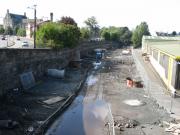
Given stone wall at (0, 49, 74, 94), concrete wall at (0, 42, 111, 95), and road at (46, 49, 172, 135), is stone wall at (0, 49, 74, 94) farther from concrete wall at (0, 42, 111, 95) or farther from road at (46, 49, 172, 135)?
road at (46, 49, 172, 135)

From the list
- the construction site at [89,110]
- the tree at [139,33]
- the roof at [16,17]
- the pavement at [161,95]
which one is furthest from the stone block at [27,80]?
the roof at [16,17]

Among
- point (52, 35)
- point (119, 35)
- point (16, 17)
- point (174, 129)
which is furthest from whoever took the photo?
point (119, 35)

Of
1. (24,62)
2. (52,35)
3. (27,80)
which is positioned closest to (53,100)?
(27,80)

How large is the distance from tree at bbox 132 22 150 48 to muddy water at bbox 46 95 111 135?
365ft

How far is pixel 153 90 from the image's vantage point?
3753 cm

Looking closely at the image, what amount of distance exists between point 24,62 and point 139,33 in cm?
11310

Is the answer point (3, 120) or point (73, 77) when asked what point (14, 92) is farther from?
point (73, 77)

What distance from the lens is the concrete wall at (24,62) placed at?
30.6m

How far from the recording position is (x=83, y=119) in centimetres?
2712

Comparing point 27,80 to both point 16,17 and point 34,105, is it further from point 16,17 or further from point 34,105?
point 16,17

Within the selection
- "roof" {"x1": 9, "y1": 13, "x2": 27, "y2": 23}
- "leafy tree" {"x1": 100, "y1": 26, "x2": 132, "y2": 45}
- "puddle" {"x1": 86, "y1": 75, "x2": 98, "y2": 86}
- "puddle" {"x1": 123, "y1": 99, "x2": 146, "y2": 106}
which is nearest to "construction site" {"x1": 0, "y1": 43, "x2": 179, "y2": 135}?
"puddle" {"x1": 123, "y1": 99, "x2": 146, "y2": 106}

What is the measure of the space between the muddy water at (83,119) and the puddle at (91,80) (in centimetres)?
1048

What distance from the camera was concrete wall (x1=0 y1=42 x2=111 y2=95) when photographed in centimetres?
3059

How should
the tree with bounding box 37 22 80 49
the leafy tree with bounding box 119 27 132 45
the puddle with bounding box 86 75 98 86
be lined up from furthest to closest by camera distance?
the leafy tree with bounding box 119 27 132 45
the tree with bounding box 37 22 80 49
the puddle with bounding box 86 75 98 86
